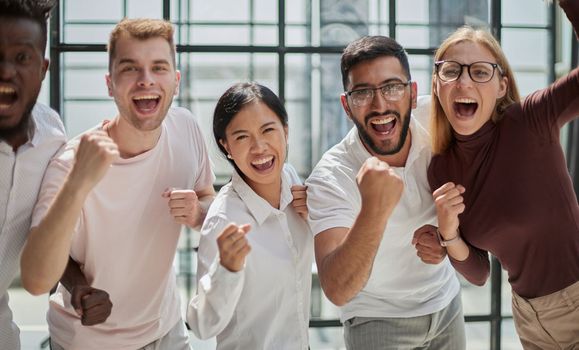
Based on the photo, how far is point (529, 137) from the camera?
2.21m

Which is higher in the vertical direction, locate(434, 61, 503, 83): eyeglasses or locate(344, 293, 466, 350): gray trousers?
locate(434, 61, 503, 83): eyeglasses

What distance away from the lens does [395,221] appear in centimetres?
246

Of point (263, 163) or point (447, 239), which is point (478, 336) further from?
point (263, 163)

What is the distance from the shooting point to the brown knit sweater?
219 cm

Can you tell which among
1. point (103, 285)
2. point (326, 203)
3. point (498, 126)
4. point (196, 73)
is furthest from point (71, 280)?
point (196, 73)

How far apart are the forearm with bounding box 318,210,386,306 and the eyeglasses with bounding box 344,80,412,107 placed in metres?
0.51

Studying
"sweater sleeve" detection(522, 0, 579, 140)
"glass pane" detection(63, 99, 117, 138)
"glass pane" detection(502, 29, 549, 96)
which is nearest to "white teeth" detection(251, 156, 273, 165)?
"sweater sleeve" detection(522, 0, 579, 140)

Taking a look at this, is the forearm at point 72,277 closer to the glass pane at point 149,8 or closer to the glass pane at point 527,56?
the glass pane at point 149,8

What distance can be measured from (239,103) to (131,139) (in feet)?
1.21

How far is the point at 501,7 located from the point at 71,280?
274 centimetres

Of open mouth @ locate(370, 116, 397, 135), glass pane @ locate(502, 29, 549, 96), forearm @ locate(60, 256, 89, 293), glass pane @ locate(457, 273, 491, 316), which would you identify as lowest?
glass pane @ locate(457, 273, 491, 316)

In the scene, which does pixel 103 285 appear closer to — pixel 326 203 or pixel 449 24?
pixel 326 203

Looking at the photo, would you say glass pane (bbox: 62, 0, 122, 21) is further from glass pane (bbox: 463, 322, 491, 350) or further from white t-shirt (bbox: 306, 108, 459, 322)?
glass pane (bbox: 463, 322, 491, 350)

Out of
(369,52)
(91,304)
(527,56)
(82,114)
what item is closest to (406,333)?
(369,52)
